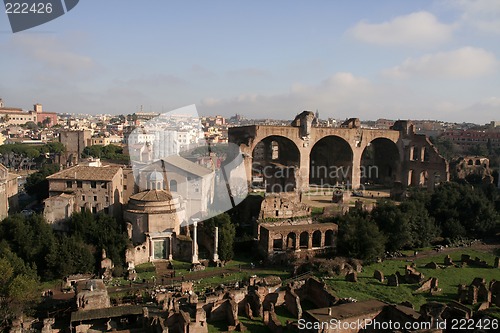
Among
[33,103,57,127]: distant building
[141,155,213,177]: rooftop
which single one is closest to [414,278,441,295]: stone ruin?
[141,155,213,177]: rooftop

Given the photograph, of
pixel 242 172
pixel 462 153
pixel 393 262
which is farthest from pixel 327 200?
pixel 462 153

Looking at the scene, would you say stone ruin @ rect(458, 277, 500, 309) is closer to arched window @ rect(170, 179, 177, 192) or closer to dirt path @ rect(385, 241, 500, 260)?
dirt path @ rect(385, 241, 500, 260)

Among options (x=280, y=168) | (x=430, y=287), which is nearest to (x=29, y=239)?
(x=430, y=287)

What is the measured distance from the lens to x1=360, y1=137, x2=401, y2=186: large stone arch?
45.0 metres

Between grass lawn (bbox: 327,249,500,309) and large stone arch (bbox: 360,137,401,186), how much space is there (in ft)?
64.0

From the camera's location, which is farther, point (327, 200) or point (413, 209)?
point (327, 200)

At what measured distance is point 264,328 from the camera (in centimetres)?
1675

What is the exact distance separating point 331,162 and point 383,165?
716 centimetres

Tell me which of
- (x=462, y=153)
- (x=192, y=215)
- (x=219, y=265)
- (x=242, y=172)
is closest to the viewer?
(x=219, y=265)

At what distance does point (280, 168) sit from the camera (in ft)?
127

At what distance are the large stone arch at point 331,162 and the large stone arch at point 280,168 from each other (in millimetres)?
3385

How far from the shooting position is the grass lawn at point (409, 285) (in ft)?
63.6

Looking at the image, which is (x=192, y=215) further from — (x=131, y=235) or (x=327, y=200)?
(x=327, y=200)

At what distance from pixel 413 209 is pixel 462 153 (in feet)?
163
